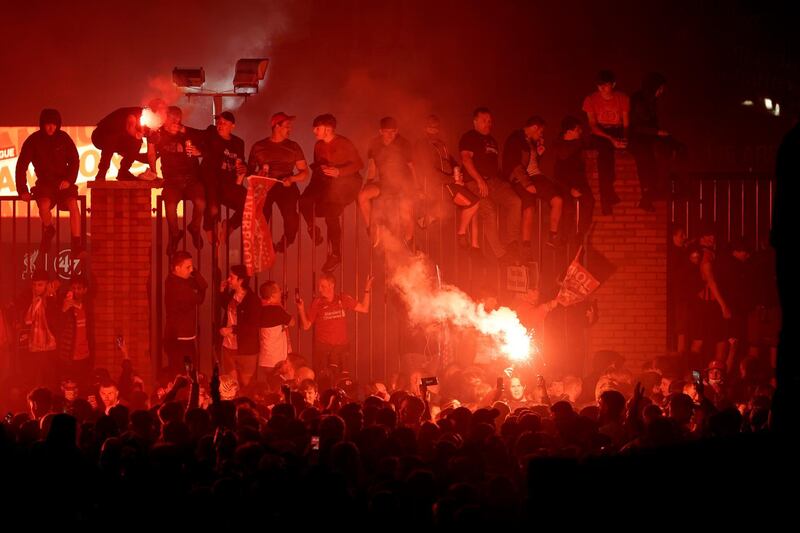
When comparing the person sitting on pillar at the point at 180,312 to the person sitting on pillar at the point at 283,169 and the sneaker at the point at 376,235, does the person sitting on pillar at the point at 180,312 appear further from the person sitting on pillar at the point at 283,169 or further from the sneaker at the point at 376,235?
the sneaker at the point at 376,235

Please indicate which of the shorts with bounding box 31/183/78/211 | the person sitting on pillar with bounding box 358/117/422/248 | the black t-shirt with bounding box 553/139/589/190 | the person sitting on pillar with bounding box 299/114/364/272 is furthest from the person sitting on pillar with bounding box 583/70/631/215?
the shorts with bounding box 31/183/78/211

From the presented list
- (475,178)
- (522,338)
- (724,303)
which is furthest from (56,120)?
(724,303)

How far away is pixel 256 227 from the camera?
1470 centimetres

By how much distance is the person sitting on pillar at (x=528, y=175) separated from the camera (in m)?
14.8

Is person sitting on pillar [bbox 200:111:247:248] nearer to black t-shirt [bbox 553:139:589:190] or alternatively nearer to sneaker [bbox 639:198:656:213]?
black t-shirt [bbox 553:139:589:190]

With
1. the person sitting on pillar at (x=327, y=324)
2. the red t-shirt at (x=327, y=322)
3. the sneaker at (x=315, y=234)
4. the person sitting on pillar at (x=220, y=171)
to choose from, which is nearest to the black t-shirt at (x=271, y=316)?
the person sitting on pillar at (x=327, y=324)

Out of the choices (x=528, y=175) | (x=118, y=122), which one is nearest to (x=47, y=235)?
(x=118, y=122)

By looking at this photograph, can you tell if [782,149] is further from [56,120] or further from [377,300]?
[377,300]

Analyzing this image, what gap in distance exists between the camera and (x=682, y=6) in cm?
2748

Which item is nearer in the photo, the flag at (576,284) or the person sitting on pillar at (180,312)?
the person sitting on pillar at (180,312)

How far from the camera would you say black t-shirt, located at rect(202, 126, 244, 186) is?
1466 centimetres

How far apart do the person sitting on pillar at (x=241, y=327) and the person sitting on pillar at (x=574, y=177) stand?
13.3 ft

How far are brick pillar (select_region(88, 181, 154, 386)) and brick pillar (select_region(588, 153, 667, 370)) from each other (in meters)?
5.61

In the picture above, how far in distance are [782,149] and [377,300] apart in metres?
18.8
